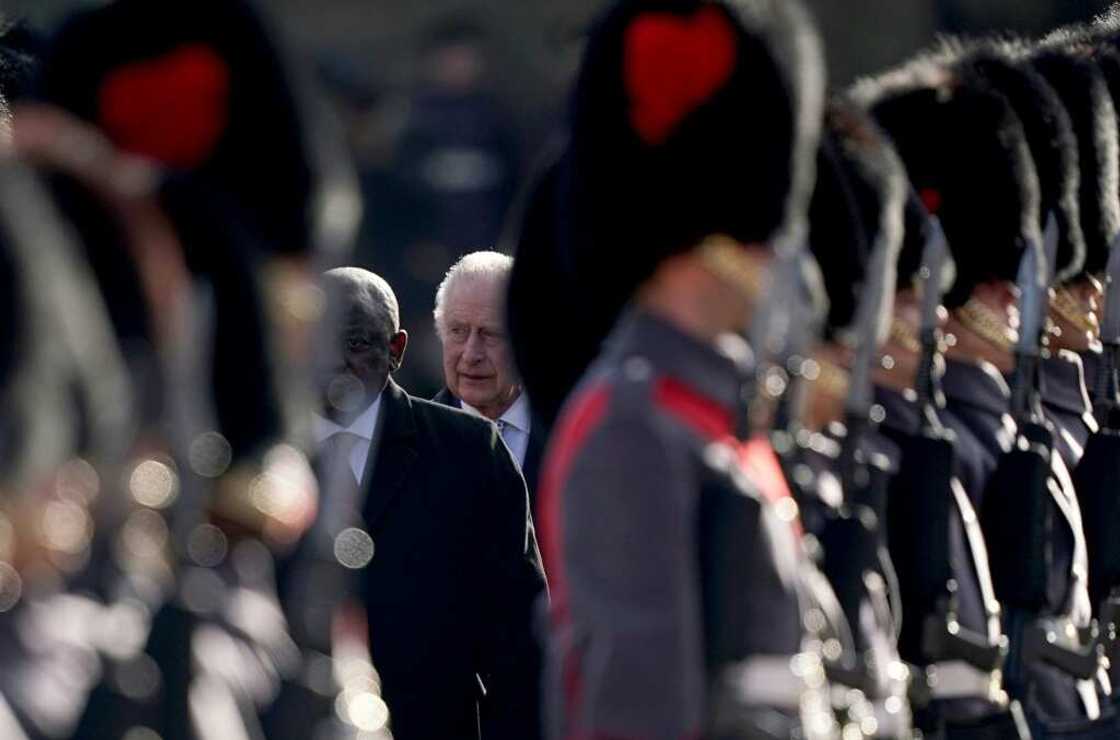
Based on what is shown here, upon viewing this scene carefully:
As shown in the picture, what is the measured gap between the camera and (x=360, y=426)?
6.40 m

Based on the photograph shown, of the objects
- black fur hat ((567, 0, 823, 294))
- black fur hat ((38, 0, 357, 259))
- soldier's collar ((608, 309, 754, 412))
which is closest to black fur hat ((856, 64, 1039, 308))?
black fur hat ((567, 0, 823, 294))

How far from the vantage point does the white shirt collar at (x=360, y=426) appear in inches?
250

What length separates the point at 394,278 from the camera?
11930mm

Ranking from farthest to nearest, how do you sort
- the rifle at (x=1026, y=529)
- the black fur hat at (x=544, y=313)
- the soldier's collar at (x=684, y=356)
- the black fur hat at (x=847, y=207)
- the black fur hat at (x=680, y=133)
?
the rifle at (x=1026, y=529), the black fur hat at (x=847, y=207), the black fur hat at (x=544, y=313), the black fur hat at (x=680, y=133), the soldier's collar at (x=684, y=356)

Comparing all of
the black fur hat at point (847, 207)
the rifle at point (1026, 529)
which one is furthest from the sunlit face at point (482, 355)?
the black fur hat at point (847, 207)

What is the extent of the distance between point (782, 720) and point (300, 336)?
0.84m

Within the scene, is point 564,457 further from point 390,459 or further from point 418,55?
point 418,55

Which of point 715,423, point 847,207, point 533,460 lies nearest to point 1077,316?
point 533,460

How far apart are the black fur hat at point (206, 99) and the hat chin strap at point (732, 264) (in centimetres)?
53

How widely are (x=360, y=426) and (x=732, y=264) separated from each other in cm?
229

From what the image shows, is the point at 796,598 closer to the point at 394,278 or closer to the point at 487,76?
the point at 394,278

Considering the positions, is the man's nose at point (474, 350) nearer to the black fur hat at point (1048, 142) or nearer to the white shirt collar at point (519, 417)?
the white shirt collar at point (519, 417)

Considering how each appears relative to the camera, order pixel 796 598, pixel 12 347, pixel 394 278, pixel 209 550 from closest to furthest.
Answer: pixel 12 347 → pixel 209 550 → pixel 796 598 → pixel 394 278

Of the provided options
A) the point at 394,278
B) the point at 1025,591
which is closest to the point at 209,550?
the point at 1025,591
